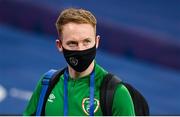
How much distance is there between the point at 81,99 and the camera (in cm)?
320

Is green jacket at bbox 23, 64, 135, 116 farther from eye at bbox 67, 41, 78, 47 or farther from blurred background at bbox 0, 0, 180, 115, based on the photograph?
blurred background at bbox 0, 0, 180, 115

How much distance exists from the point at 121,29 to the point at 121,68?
0.33m

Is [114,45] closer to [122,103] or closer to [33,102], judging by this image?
[33,102]

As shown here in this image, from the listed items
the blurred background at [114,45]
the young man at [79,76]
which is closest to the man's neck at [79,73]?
the young man at [79,76]

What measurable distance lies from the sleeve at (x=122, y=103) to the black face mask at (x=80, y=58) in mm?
233

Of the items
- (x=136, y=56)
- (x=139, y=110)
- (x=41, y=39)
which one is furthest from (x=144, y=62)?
(x=139, y=110)

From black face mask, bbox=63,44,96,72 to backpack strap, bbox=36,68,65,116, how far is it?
0.08 m

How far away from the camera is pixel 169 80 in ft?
21.6

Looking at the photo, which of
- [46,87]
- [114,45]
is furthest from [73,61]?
[114,45]

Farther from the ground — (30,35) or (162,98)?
(30,35)

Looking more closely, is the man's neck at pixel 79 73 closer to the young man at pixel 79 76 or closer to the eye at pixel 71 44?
the young man at pixel 79 76

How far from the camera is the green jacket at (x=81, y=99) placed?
3.10m

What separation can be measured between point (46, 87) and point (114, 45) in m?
Result: 3.26

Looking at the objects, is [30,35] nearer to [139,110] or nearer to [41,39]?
[41,39]
